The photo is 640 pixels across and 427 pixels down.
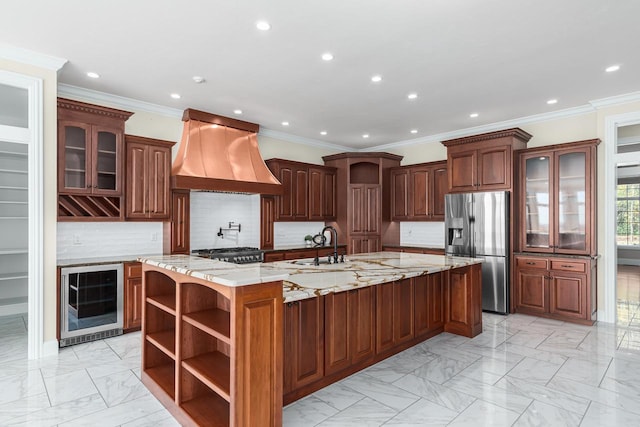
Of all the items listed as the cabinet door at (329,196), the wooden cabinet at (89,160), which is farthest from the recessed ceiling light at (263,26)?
the cabinet door at (329,196)

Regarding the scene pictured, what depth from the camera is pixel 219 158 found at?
5.24 meters

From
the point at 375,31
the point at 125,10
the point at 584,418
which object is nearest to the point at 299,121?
the point at 375,31

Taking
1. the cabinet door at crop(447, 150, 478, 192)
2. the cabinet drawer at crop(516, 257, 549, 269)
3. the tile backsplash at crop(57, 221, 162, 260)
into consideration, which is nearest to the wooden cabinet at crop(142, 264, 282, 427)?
the tile backsplash at crop(57, 221, 162, 260)

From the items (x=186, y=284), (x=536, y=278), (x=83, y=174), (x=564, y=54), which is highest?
(x=564, y=54)

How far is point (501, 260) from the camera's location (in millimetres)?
5309

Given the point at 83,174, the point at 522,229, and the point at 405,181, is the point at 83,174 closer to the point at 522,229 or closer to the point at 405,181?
the point at 405,181

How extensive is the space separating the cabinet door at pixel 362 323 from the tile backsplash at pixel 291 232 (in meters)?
3.64

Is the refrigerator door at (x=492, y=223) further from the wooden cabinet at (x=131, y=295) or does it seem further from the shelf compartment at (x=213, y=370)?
the wooden cabinet at (x=131, y=295)

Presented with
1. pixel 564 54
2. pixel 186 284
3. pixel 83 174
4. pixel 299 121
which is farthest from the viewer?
pixel 299 121

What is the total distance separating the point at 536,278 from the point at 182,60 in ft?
17.5

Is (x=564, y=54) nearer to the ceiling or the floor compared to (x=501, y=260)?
nearer to the ceiling

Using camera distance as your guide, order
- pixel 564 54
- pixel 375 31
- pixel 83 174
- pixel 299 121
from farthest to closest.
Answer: pixel 299 121, pixel 83 174, pixel 564 54, pixel 375 31

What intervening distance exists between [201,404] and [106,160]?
3.24 m

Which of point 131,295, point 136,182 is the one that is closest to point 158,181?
point 136,182
